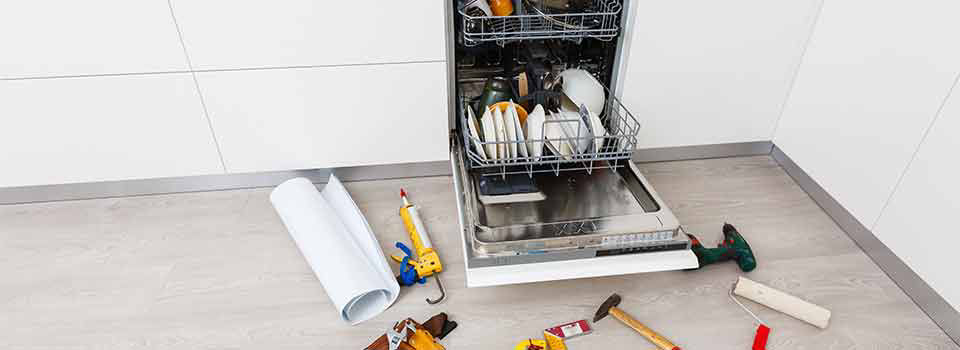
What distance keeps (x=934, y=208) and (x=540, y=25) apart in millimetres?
1051

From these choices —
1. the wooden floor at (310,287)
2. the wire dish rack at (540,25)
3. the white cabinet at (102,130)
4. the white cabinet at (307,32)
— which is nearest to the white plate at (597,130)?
the wire dish rack at (540,25)

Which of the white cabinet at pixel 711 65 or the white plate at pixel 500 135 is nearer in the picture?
the white plate at pixel 500 135

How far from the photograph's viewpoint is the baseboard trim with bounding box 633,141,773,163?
6.08 feet

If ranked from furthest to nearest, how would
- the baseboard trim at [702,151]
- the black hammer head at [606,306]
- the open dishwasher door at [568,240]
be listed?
1. the baseboard trim at [702,151]
2. the black hammer head at [606,306]
3. the open dishwasher door at [568,240]

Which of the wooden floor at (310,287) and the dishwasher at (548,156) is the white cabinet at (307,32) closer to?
the dishwasher at (548,156)

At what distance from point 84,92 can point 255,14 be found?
1.73 feet

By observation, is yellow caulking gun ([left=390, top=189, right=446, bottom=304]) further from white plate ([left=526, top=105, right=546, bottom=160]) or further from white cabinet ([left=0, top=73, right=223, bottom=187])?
white cabinet ([left=0, top=73, right=223, bottom=187])

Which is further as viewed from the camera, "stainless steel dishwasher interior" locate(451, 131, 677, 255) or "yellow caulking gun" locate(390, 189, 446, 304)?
"yellow caulking gun" locate(390, 189, 446, 304)

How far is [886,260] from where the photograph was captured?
1416mm

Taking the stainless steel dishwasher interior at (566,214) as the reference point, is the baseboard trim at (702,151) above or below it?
below

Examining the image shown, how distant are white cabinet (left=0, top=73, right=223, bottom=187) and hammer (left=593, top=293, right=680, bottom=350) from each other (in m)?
1.20

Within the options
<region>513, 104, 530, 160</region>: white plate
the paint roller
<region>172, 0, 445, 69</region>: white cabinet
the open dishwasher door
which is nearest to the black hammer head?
the open dishwasher door

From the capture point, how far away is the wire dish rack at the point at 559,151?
1.31 metres

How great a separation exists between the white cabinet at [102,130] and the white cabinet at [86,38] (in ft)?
0.13
